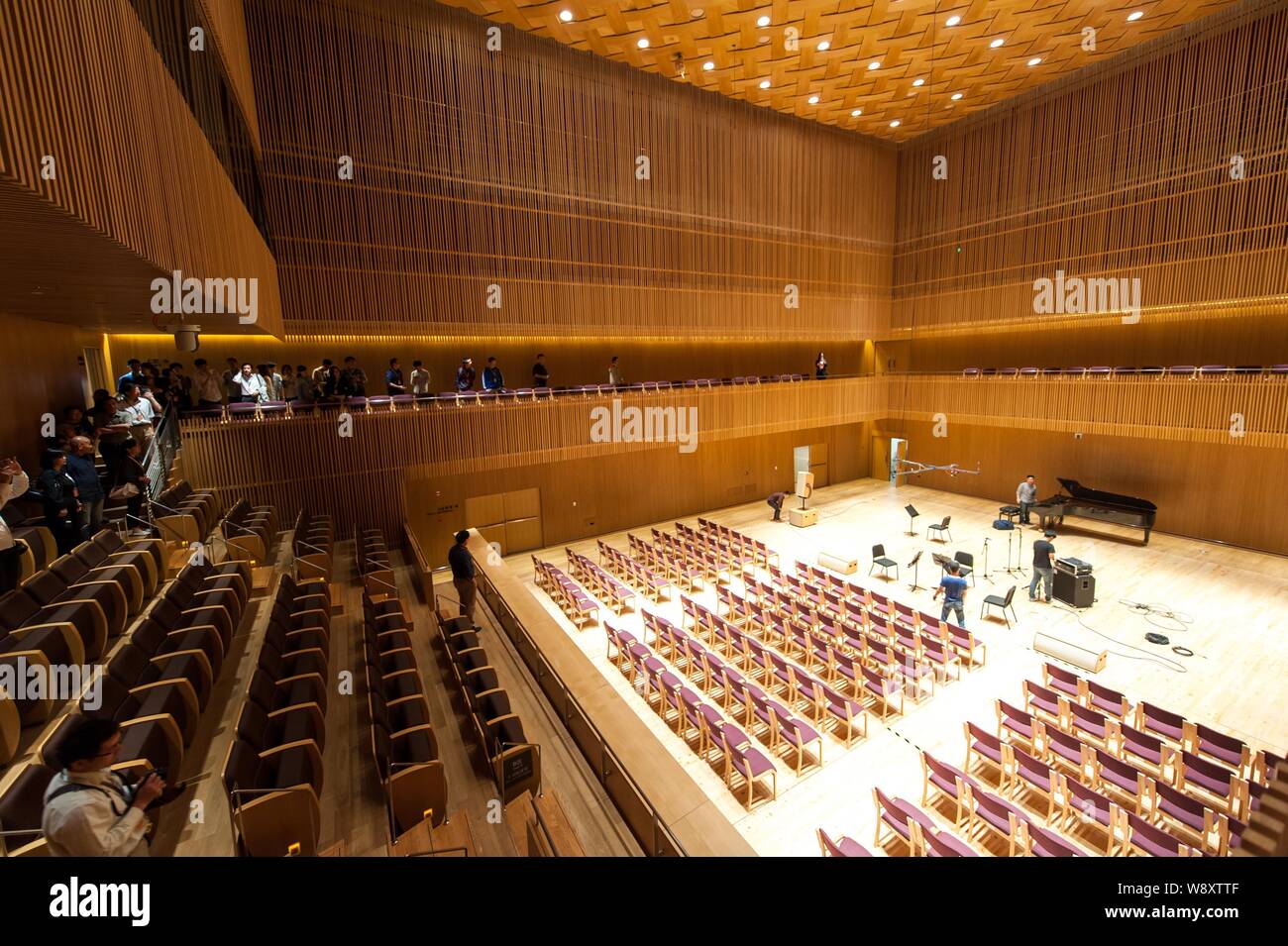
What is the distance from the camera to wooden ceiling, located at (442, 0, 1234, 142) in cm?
998

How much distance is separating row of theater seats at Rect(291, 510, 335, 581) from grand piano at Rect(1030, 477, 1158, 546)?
45.5 ft

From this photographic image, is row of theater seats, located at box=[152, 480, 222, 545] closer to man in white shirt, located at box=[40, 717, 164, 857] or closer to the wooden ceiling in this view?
man in white shirt, located at box=[40, 717, 164, 857]

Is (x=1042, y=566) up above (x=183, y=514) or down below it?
below

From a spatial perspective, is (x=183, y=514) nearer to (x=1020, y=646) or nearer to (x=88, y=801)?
(x=88, y=801)

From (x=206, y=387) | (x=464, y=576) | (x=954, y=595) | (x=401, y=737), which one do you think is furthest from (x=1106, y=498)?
(x=206, y=387)

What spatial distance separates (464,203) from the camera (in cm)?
1110

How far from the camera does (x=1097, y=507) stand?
12523 mm

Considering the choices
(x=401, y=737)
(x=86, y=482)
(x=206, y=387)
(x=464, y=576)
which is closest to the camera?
(x=401, y=737)

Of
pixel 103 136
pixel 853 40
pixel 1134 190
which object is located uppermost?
pixel 853 40

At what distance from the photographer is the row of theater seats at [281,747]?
3098mm

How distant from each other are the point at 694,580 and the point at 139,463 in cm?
796

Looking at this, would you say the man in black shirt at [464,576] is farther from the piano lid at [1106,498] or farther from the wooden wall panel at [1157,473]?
the piano lid at [1106,498]

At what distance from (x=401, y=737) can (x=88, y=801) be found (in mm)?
2122
